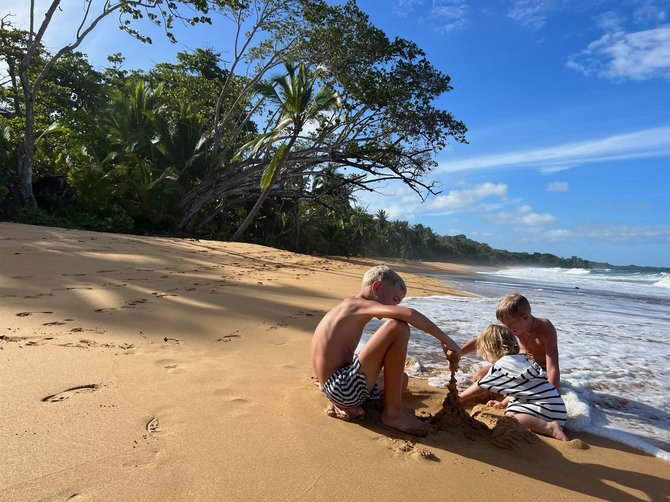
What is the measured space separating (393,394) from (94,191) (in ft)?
45.1

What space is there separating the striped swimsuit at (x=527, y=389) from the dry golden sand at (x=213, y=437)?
0.67 ft

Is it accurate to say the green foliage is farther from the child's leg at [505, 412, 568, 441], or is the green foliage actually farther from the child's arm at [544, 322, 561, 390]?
the child's leg at [505, 412, 568, 441]

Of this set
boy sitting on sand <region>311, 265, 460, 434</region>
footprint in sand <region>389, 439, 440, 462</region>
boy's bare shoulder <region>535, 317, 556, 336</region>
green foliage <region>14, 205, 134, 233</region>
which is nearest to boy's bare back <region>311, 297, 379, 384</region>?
boy sitting on sand <region>311, 265, 460, 434</region>

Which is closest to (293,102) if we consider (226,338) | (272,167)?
(272,167)

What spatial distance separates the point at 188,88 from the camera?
2053 centimetres

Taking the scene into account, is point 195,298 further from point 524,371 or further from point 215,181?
point 215,181

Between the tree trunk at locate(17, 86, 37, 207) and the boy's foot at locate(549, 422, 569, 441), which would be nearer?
the boy's foot at locate(549, 422, 569, 441)

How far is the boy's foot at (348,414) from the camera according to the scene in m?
2.25

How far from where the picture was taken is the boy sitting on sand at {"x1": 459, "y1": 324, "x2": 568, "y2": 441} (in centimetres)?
241

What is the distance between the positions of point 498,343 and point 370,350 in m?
0.91

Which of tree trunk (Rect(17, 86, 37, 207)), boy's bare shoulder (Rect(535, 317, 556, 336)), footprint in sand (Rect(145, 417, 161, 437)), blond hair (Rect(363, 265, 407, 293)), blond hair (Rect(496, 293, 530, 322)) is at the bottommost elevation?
footprint in sand (Rect(145, 417, 161, 437))

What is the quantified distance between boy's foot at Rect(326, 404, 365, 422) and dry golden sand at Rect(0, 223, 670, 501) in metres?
0.05

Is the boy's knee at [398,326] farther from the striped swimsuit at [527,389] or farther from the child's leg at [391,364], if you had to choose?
the striped swimsuit at [527,389]

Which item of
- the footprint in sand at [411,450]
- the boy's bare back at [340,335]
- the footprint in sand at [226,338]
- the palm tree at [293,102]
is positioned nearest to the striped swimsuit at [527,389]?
the footprint in sand at [411,450]
